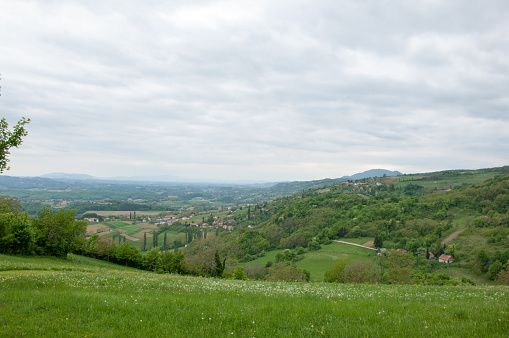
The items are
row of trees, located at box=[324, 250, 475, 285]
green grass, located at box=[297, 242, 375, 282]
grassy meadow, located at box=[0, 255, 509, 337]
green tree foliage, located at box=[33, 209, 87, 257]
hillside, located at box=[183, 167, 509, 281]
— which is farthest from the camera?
hillside, located at box=[183, 167, 509, 281]

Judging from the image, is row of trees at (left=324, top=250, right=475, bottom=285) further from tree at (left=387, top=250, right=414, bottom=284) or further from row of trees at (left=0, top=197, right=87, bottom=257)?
row of trees at (left=0, top=197, right=87, bottom=257)

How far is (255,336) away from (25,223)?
4873 centimetres

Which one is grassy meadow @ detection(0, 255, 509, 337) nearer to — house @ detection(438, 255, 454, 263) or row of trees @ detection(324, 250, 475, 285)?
row of trees @ detection(324, 250, 475, 285)

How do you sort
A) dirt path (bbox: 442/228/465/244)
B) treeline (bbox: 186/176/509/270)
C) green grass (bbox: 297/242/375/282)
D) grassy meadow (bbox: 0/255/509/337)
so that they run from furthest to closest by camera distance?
treeline (bbox: 186/176/509/270)
dirt path (bbox: 442/228/465/244)
green grass (bbox: 297/242/375/282)
grassy meadow (bbox: 0/255/509/337)

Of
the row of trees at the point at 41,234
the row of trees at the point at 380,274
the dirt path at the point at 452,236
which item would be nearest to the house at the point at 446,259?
the dirt path at the point at 452,236

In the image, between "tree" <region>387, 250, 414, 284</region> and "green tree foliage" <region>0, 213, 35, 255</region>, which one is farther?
"green tree foliage" <region>0, 213, 35, 255</region>

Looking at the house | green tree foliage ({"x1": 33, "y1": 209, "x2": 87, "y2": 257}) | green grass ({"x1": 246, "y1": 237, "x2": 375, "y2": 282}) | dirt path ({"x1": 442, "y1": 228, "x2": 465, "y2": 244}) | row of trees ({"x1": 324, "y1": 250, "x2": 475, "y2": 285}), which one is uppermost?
green tree foliage ({"x1": 33, "y1": 209, "x2": 87, "y2": 257})

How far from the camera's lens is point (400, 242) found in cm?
10488

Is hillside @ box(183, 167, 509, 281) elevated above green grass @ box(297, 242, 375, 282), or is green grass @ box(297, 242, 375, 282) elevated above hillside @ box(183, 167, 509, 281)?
hillside @ box(183, 167, 509, 281)

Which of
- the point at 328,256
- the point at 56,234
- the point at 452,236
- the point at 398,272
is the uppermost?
the point at 56,234

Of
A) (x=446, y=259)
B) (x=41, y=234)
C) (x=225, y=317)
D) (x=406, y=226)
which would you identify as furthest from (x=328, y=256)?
(x=225, y=317)

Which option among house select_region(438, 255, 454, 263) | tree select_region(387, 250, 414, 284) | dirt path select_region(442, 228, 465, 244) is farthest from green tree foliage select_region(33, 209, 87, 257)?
dirt path select_region(442, 228, 465, 244)

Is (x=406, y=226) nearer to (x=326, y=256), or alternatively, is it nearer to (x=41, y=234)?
(x=326, y=256)

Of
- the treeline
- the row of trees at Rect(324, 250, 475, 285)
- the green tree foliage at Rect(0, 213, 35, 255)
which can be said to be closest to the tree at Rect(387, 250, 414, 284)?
the row of trees at Rect(324, 250, 475, 285)
